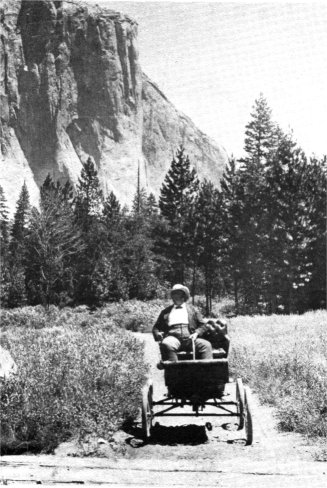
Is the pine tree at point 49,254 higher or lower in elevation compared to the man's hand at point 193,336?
higher

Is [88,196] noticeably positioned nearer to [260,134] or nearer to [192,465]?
[260,134]

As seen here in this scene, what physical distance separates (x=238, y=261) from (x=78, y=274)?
14076 millimetres

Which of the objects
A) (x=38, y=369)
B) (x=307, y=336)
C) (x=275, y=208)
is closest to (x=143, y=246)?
(x=275, y=208)

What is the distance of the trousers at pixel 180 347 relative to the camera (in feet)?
23.1

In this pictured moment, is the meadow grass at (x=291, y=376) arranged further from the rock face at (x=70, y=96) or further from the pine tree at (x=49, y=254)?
the rock face at (x=70, y=96)

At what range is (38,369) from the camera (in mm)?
8477

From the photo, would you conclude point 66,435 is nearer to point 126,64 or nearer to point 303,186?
point 303,186

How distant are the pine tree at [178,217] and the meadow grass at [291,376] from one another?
107 feet

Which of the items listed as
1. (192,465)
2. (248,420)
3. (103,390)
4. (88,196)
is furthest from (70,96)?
(192,465)

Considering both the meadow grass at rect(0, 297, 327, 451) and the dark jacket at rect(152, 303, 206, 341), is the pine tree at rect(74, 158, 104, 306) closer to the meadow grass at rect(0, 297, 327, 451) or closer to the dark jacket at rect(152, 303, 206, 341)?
the meadow grass at rect(0, 297, 327, 451)

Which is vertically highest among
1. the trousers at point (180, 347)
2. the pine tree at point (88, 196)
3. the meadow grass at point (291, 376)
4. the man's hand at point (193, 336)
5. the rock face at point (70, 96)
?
the rock face at point (70, 96)

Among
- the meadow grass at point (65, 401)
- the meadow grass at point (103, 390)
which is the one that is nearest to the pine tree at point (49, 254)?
the meadow grass at point (103, 390)

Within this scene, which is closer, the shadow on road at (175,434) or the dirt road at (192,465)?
the dirt road at (192,465)

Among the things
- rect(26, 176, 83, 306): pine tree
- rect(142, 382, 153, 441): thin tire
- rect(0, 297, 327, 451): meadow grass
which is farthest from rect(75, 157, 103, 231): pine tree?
rect(142, 382, 153, 441): thin tire
